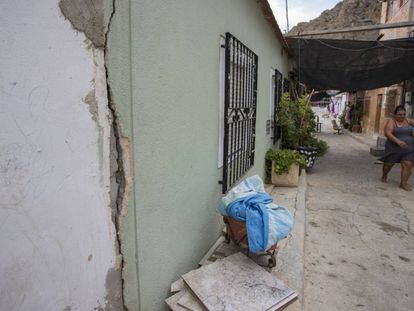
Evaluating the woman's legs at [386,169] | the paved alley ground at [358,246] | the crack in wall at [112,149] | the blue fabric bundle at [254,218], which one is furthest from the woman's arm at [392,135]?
the crack in wall at [112,149]

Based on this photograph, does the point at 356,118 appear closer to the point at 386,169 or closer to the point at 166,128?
the point at 386,169

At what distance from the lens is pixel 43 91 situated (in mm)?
1151

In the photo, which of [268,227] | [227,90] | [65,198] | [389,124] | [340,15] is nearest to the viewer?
[65,198]

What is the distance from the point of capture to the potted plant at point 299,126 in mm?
7062

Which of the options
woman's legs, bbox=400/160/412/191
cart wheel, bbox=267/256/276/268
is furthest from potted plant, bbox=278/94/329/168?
cart wheel, bbox=267/256/276/268

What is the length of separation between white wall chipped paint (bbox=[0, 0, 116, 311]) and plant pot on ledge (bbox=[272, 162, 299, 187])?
4889 millimetres

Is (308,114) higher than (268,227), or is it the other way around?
(308,114)

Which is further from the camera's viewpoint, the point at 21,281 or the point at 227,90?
the point at 227,90

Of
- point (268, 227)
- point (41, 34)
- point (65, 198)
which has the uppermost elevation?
point (41, 34)

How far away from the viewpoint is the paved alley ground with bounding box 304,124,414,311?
2.74m

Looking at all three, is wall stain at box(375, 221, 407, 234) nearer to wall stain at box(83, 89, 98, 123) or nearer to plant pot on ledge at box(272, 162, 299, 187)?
plant pot on ledge at box(272, 162, 299, 187)

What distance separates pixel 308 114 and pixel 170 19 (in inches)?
243

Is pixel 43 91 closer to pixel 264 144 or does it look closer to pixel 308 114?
pixel 264 144

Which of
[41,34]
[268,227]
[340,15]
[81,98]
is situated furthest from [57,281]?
[340,15]
